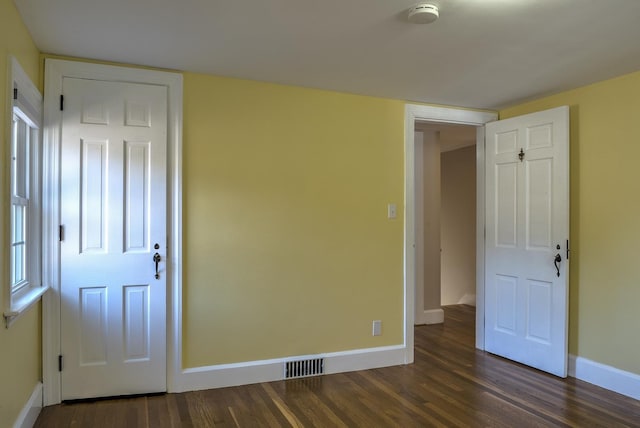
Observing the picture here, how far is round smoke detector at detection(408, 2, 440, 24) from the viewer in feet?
6.81

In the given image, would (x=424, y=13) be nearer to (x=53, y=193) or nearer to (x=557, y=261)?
(x=557, y=261)

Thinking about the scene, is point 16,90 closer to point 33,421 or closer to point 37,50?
point 37,50

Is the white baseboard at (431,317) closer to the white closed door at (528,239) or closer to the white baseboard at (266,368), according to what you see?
the white closed door at (528,239)

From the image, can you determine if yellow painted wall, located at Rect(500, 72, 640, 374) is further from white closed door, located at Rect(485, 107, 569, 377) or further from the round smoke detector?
the round smoke detector

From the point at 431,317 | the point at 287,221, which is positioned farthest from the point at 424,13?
the point at 431,317

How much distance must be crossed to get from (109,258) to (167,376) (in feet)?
3.00

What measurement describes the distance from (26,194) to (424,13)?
252cm

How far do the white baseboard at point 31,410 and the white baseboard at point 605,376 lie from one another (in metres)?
3.75

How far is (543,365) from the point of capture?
3.58 m

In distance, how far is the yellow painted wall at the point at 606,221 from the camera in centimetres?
311

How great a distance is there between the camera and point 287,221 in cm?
343

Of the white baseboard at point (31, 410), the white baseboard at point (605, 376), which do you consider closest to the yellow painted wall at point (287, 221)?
the white baseboard at point (31, 410)

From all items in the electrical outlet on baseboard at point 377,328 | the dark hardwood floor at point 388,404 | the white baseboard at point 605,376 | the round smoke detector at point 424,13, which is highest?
the round smoke detector at point 424,13

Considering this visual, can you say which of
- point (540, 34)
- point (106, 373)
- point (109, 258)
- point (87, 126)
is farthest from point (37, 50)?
point (540, 34)
